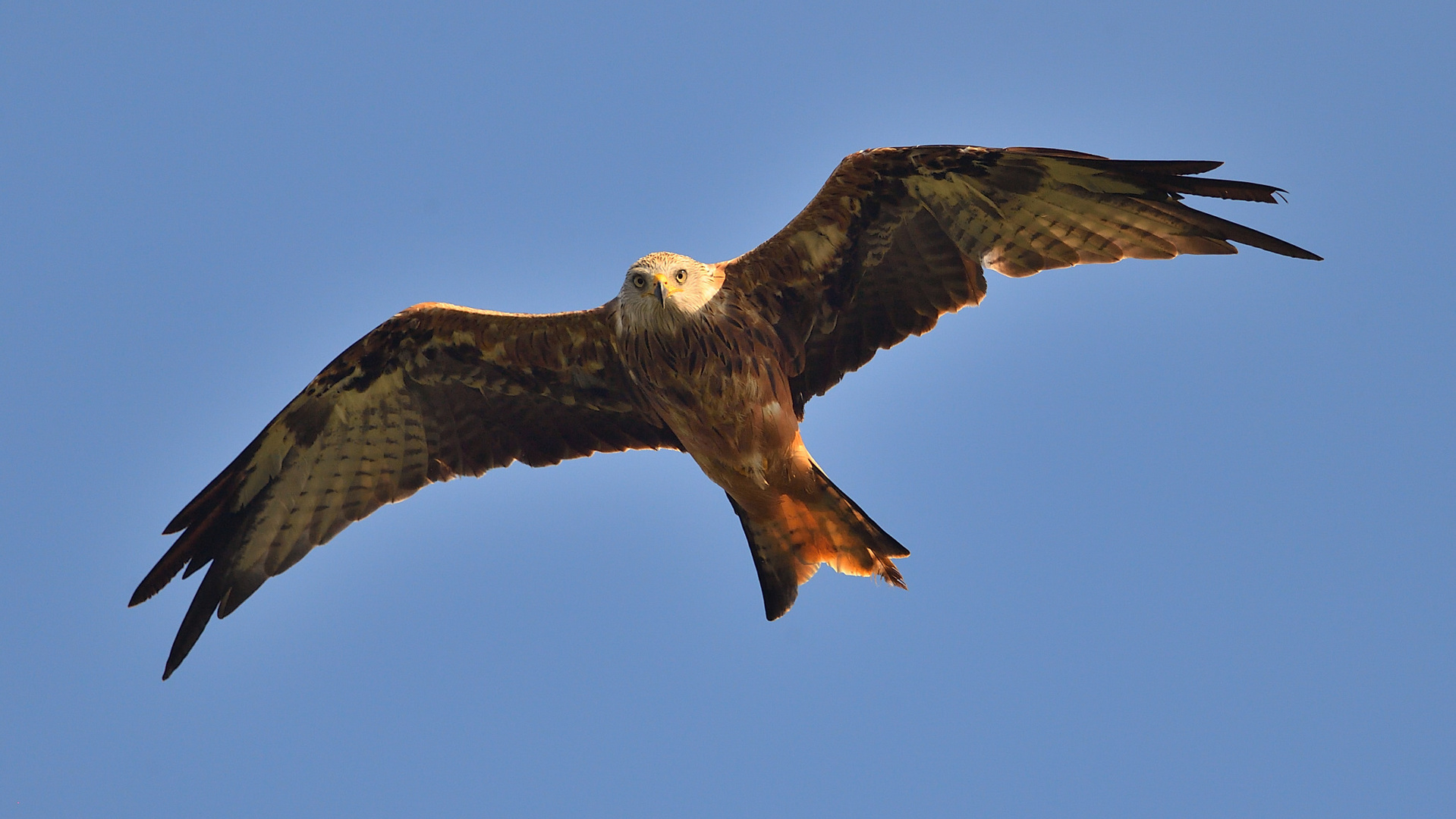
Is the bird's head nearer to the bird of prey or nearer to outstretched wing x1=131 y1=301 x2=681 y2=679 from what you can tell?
the bird of prey

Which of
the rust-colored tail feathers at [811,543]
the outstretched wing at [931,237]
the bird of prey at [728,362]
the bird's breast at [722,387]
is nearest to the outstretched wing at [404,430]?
the bird of prey at [728,362]

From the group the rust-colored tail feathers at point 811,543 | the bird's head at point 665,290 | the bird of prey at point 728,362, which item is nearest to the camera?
the bird's head at point 665,290

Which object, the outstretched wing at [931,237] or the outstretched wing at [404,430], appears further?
the outstretched wing at [404,430]

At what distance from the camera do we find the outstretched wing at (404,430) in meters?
9.43

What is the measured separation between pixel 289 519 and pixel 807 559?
3.83 metres

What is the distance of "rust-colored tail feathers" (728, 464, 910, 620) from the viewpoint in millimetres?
9070

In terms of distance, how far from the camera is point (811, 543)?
9.25 metres

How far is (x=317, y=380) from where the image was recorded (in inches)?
379

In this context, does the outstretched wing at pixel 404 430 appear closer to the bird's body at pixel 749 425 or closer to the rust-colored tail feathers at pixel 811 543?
the bird's body at pixel 749 425

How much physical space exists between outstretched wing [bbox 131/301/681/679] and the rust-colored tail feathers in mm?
995

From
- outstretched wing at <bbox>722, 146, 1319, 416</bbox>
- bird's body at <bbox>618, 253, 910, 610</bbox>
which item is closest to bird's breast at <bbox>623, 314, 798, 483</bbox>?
bird's body at <bbox>618, 253, 910, 610</bbox>

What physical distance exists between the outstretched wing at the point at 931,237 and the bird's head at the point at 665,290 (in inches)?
13.5

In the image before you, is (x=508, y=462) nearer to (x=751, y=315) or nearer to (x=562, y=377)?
(x=562, y=377)

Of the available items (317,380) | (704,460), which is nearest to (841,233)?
(704,460)
